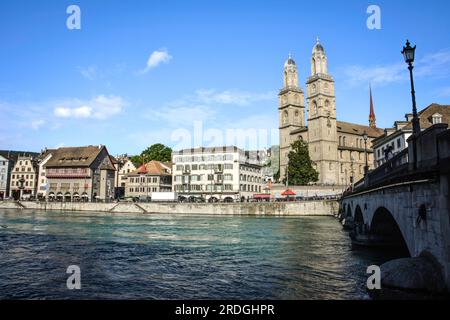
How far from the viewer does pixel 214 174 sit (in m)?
111

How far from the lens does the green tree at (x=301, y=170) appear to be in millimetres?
100125

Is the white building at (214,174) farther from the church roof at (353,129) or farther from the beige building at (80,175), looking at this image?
the church roof at (353,129)

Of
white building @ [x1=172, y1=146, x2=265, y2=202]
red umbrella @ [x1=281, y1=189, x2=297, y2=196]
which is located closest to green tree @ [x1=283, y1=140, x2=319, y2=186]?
red umbrella @ [x1=281, y1=189, x2=297, y2=196]

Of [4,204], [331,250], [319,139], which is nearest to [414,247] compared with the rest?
[331,250]

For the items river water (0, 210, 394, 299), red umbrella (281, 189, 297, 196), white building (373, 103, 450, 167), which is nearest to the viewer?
river water (0, 210, 394, 299)

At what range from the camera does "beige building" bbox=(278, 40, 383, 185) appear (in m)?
111

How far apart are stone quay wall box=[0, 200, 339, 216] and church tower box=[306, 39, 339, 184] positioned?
99.3ft

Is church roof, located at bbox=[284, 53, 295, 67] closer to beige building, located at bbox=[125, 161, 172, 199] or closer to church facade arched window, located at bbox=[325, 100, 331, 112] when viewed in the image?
church facade arched window, located at bbox=[325, 100, 331, 112]

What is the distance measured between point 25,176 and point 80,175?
25.3 m

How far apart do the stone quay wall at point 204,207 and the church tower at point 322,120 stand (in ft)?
99.3

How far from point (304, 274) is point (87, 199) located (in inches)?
4179

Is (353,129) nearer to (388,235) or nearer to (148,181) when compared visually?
(148,181)

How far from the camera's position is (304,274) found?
17.5 meters

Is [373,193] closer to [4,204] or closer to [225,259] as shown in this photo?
[225,259]
